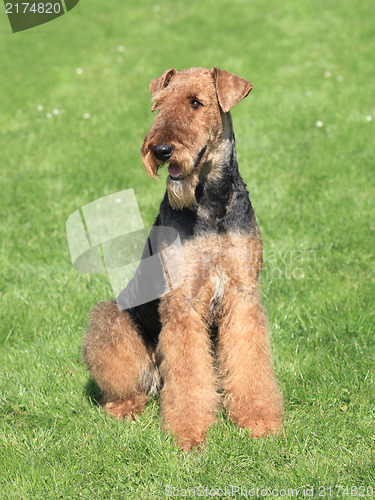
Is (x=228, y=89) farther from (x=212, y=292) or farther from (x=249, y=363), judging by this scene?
(x=249, y=363)

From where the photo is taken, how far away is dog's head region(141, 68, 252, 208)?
9.73 ft

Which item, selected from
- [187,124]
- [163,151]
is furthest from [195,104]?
[163,151]

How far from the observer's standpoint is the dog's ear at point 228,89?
3285 millimetres

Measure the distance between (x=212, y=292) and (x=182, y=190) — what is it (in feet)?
2.27

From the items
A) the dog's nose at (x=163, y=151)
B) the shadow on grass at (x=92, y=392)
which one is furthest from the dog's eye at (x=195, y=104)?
the shadow on grass at (x=92, y=392)

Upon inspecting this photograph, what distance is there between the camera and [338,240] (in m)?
5.60

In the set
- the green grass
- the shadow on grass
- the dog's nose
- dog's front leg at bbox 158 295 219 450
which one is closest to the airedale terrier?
dog's front leg at bbox 158 295 219 450

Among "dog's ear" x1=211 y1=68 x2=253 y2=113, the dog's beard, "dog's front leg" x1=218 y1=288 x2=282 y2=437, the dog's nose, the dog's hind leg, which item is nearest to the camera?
the dog's nose

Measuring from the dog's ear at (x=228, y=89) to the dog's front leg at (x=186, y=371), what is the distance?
4.08 feet

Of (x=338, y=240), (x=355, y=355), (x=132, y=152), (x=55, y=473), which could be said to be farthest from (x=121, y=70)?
(x=55, y=473)

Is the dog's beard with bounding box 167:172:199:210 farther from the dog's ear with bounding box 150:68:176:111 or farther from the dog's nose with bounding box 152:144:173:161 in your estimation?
the dog's ear with bounding box 150:68:176:111

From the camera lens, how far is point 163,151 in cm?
292

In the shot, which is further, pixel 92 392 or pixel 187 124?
pixel 92 392

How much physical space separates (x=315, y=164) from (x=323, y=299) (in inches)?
111
